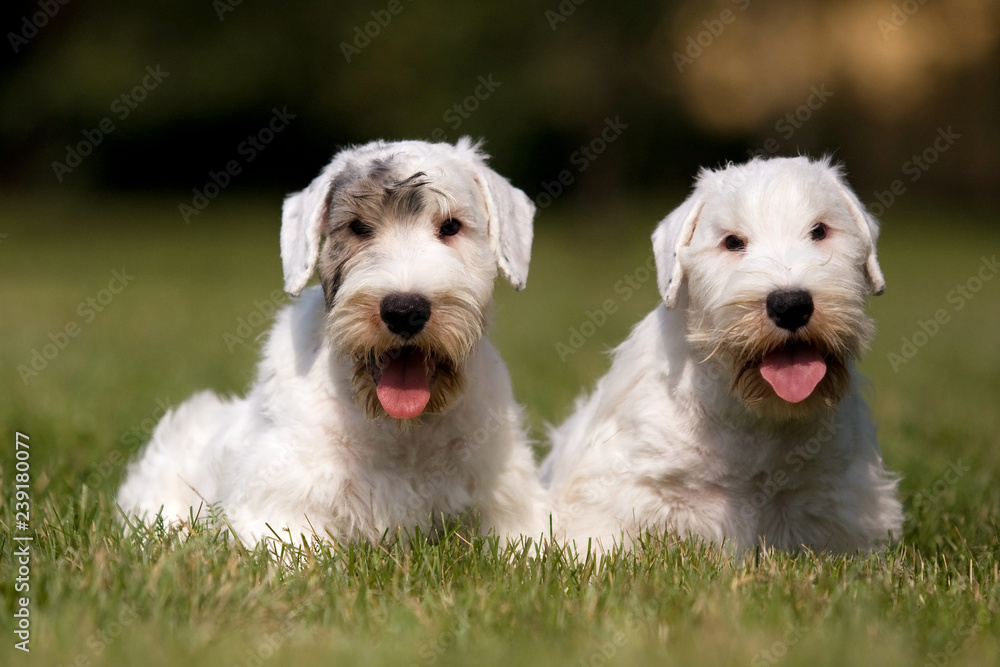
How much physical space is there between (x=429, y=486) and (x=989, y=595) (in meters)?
2.33

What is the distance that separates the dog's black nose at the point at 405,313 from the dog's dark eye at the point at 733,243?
1.42 meters

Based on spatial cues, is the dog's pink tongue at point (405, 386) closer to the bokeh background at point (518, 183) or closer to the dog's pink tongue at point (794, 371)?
the bokeh background at point (518, 183)

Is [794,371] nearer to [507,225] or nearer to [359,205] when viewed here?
[507,225]

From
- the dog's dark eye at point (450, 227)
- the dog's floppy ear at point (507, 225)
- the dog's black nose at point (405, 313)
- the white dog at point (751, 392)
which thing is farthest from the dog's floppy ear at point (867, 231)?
the dog's black nose at point (405, 313)

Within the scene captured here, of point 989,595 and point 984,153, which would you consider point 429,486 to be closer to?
point 989,595

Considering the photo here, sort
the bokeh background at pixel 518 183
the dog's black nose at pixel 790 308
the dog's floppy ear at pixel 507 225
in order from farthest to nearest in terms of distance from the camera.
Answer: the dog's floppy ear at pixel 507 225 → the dog's black nose at pixel 790 308 → the bokeh background at pixel 518 183

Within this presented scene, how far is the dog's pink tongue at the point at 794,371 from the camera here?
4.47 metres

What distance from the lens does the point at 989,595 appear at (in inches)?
164

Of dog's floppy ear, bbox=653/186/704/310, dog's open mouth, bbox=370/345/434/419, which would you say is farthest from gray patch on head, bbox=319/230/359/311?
dog's floppy ear, bbox=653/186/704/310

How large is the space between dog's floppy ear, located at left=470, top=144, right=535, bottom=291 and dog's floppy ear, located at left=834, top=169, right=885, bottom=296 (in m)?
1.46

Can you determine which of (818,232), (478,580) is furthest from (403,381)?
(818,232)

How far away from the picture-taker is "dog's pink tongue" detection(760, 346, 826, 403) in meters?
4.47

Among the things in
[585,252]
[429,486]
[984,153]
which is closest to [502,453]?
[429,486]

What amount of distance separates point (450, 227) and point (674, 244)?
3.42 feet
